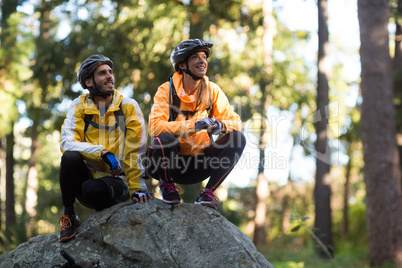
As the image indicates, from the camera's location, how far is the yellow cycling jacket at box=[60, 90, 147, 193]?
3855 millimetres

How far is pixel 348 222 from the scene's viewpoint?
19.8 m

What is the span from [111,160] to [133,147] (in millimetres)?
364

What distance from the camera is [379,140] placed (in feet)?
28.6

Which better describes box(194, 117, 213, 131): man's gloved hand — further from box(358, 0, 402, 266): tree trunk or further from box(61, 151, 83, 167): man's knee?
box(358, 0, 402, 266): tree trunk

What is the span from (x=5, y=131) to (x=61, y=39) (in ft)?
9.44

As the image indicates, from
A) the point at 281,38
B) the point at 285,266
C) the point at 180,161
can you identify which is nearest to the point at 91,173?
the point at 180,161

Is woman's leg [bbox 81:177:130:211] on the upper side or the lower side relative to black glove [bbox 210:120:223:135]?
lower

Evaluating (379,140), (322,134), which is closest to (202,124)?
(379,140)

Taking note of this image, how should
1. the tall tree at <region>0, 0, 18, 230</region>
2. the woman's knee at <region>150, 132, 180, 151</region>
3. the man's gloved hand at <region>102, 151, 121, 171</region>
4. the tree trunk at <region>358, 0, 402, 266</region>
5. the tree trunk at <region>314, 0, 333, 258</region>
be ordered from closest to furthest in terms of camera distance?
the man's gloved hand at <region>102, 151, 121, 171</region>, the woman's knee at <region>150, 132, 180, 151</region>, the tree trunk at <region>358, 0, 402, 266</region>, the tree trunk at <region>314, 0, 333, 258</region>, the tall tree at <region>0, 0, 18, 230</region>

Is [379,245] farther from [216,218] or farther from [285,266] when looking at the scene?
[216,218]

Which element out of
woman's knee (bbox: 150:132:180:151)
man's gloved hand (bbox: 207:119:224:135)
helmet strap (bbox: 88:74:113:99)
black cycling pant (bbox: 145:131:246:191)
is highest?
helmet strap (bbox: 88:74:113:99)

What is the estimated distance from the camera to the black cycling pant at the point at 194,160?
12.6 ft

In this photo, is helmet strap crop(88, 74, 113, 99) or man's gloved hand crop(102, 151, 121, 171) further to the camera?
helmet strap crop(88, 74, 113, 99)

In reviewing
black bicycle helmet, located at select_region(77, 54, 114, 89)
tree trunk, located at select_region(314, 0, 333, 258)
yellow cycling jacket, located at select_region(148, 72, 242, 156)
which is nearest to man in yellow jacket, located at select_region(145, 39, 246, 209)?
yellow cycling jacket, located at select_region(148, 72, 242, 156)
